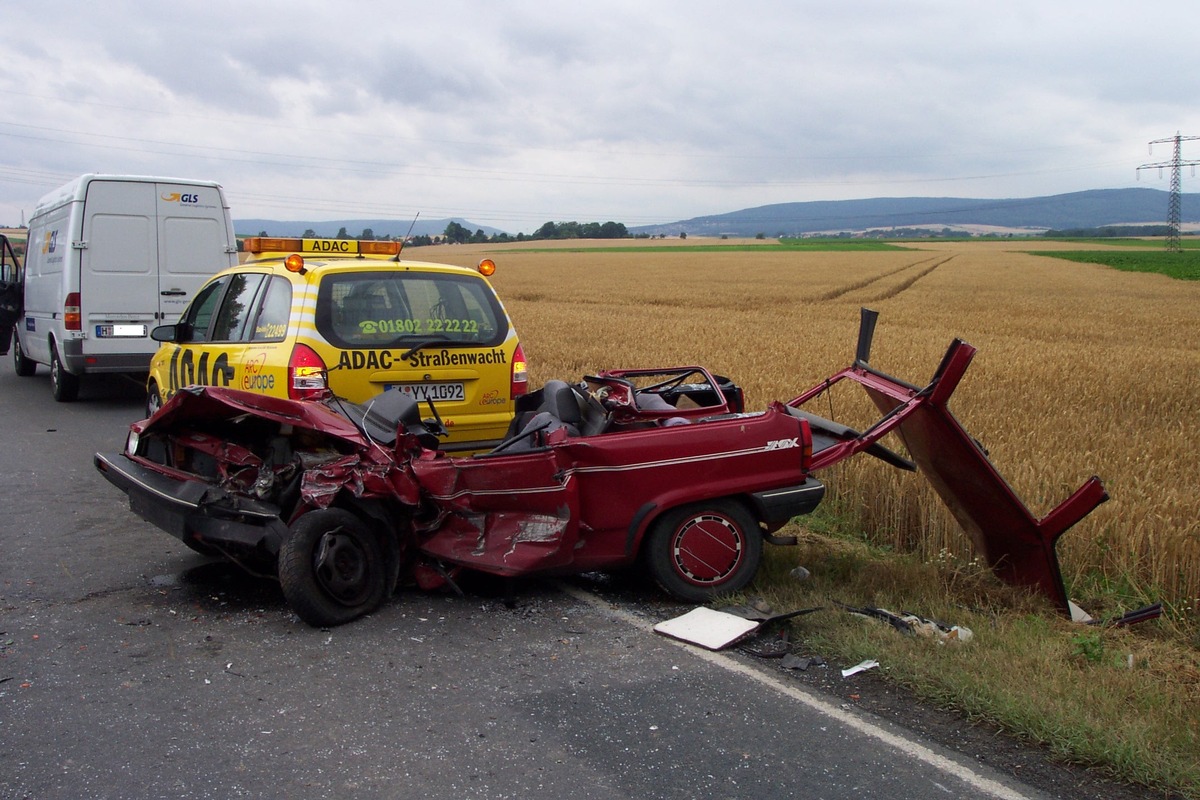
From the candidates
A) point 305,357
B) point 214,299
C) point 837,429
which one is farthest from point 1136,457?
point 214,299

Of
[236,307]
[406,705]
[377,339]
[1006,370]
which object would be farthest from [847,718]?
[1006,370]

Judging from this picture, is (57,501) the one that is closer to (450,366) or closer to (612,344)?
(450,366)

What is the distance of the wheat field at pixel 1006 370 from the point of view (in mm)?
5773

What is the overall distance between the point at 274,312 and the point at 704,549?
3.28m

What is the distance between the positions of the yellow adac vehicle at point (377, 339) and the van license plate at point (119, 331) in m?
5.59

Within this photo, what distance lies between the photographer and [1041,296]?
107 ft

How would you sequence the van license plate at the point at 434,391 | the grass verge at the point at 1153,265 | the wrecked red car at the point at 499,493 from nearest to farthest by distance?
the wrecked red car at the point at 499,493 → the van license plate at the point at 434,391 → the grass verge at the point at 1153,265

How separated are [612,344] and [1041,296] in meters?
21.3

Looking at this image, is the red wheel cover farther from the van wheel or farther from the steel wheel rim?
the van wheel

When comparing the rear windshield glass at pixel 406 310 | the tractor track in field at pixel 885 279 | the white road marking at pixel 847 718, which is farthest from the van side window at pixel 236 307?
the tractor track in field at pixel 885 279

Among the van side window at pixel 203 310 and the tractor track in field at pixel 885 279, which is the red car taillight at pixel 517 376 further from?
the tractor track in field at pixel 885 279

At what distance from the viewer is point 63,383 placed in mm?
12656

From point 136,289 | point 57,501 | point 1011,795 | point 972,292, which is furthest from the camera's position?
point 972,292

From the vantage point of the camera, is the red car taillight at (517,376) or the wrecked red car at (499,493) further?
the red car taillight at (517,376)
